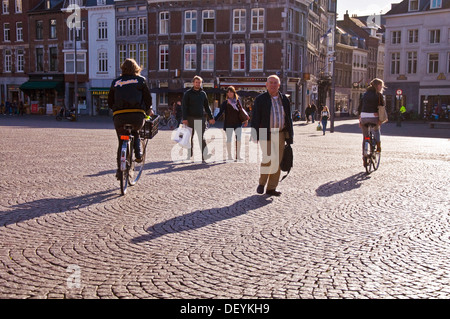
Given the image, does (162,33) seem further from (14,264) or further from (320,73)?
(14,264)

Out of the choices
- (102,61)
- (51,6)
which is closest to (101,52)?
(102,61)

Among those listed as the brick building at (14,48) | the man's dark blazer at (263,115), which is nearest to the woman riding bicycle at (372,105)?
the man's dark blazer at (263,115)

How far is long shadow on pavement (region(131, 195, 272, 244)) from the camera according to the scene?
5.88 meters

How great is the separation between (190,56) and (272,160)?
44413mm

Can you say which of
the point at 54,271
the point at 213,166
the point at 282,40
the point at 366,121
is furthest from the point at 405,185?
the point at 282,40

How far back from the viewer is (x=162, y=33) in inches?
2094

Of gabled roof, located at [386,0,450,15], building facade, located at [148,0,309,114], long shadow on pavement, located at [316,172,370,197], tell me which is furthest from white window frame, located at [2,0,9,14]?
long shadow on pavement, located at [316,172,370,197]

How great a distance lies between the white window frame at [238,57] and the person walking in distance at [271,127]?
4165 cm

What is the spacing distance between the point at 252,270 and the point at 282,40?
45.3 meters

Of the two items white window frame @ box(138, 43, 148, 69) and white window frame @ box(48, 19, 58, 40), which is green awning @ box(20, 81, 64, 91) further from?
→ white window frame @ box(138, 43, 148, 69)

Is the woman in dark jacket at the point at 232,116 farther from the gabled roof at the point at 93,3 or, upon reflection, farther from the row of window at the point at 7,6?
the row of window at the point at 7,6

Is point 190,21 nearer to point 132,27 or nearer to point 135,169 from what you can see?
point 132,27

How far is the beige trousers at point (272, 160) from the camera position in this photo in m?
8.47

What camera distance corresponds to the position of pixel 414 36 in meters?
61.3
